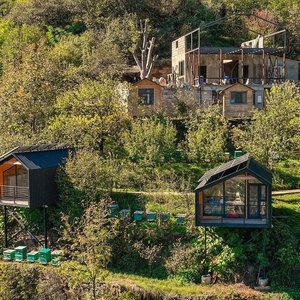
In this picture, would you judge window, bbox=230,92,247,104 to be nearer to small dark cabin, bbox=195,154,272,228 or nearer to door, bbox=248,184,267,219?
small dark cabin, bbox=195,154,272,228

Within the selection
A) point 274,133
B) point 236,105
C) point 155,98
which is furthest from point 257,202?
point 155,98

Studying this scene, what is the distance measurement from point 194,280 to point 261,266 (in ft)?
10.0

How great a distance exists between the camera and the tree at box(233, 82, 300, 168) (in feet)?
91.2

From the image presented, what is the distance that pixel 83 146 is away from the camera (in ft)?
95.8

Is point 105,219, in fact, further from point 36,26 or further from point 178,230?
point 36,26

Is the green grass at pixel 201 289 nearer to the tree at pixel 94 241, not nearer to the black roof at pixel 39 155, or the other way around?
the tree at pixel 94 241

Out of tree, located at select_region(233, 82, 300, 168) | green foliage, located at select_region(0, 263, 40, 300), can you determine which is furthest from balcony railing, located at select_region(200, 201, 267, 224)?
green foliage, located at select_region(0, 263, 40, 300)

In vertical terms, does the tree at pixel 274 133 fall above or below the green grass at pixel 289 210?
above

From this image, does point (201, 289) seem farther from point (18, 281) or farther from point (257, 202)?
point (18, 281)

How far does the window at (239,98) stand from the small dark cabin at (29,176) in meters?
15.1

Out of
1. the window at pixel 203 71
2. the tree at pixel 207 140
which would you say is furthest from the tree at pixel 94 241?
the window at pixel 203 71

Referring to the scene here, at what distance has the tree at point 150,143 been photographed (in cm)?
2927

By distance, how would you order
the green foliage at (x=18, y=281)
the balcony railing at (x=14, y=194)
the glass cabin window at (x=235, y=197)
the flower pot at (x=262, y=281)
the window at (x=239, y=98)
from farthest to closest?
the window at (x=239, y=98) < the balcony railing at (x=14, y=194) < the glass cabin window at (x=235, y=197) < the green foliage at (x=18, y=281) < the flower pot at (x=262, y=281)

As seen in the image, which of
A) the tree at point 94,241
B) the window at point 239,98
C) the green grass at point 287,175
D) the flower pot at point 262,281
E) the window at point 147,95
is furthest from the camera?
the window at point 239,98
